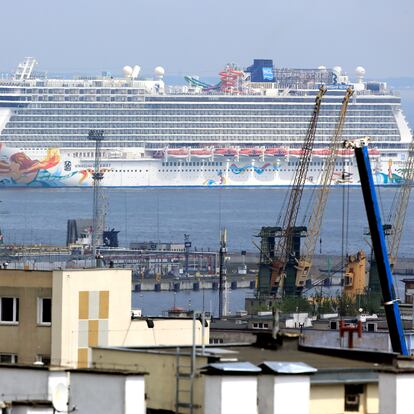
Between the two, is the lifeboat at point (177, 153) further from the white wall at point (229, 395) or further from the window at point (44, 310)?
the white wall at point (229, 395)

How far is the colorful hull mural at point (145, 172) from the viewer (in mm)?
159625

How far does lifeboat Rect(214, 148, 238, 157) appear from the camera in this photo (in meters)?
170

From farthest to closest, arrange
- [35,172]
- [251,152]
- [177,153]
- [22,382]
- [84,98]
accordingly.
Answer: [84,98], [251,152], [177,153], [35,172], [22,382]

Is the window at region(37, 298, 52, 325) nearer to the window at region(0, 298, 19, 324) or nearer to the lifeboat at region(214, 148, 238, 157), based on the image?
the window at region(0, 298, 19, 324)

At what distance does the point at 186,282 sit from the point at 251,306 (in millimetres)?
21214

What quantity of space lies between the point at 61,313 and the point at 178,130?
16119 cm

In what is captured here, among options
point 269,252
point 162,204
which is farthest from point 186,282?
point 162,204

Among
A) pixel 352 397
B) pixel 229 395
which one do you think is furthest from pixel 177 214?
pixel 229 395

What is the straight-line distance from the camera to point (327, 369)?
1067 cm

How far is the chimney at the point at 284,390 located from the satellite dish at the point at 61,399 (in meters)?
0.98

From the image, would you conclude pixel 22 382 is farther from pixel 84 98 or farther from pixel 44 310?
pixel 84 98

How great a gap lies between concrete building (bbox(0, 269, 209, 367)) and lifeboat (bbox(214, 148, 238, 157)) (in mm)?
153413

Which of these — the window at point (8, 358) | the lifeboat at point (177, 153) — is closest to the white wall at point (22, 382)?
the window at point (8, 358)

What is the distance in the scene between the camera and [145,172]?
543ft
